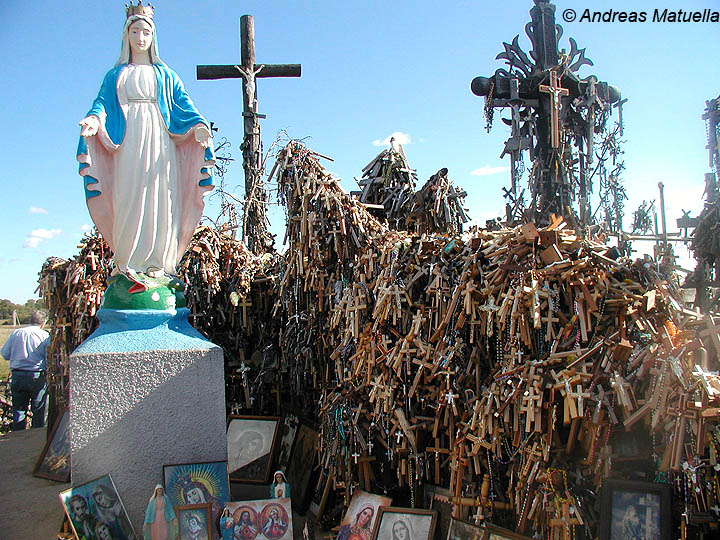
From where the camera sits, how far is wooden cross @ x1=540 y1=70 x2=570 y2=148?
6.62m

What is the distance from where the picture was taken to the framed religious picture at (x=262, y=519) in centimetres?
429

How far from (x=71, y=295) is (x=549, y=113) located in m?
5.45

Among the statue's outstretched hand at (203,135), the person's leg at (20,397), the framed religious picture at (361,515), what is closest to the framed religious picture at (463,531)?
the framed religious picture at (361,515)

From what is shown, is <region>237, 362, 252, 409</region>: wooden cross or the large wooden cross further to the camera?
the large wooden cross

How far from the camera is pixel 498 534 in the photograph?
3.86 metres

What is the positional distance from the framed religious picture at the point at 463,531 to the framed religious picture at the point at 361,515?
505 mm

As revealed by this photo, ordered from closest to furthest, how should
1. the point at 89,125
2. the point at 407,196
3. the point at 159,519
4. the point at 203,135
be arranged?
1. the point at 159,519
2. the point at 89,125
3. the point at 203,135
4. the point at 407,196

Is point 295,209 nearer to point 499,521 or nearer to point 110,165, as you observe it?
point 110,165

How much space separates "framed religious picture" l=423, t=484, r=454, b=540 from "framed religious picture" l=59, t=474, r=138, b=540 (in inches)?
82.6

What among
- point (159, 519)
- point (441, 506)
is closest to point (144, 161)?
point (159, 519)

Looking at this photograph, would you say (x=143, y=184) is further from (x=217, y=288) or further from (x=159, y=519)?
(x=159, y=519)

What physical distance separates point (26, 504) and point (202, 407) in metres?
2.29

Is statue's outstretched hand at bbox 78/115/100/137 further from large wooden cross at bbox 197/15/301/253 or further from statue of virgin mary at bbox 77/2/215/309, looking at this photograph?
large wooden cross at bbox 197/15/301/253

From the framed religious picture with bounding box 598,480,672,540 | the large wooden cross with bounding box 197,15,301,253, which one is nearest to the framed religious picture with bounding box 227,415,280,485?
the framed religious picture with bounding box 598,480,672,540
